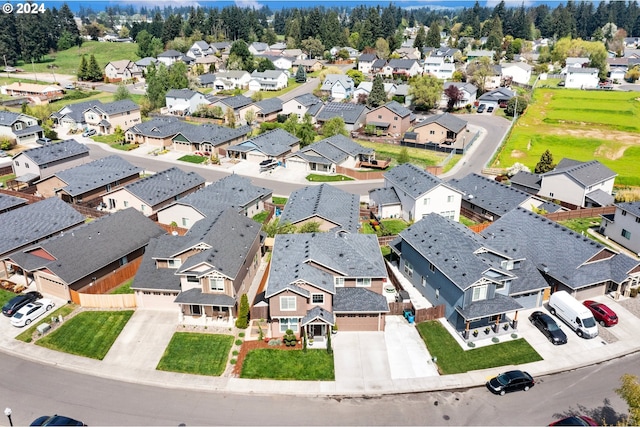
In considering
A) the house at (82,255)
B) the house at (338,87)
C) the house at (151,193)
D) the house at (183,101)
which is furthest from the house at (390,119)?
the house at (82,255)

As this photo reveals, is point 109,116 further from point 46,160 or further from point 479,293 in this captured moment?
point 479,293

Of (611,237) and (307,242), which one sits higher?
(307,242)

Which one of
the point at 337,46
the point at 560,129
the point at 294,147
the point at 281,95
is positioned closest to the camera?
the point at 294,147

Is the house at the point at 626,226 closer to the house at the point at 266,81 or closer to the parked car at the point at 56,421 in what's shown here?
the parked car at the point at 56,421

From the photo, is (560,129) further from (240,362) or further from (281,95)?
(240,362)

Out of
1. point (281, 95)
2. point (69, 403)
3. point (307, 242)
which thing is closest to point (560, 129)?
point (281, 95)
